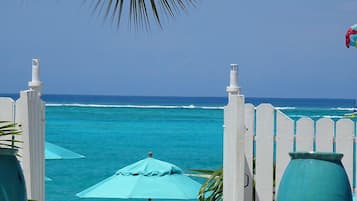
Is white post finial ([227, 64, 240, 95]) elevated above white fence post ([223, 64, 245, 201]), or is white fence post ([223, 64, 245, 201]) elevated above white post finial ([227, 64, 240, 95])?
white post finial ([227, 64, 240, 95])

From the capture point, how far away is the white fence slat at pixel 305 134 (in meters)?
6.66

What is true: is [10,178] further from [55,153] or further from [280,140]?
[55,153]

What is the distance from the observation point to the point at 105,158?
92.4ft

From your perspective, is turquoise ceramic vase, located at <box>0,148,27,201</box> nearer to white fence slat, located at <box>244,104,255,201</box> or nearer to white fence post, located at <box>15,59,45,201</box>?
white fence post, located at <box>15,59,45,201</box>

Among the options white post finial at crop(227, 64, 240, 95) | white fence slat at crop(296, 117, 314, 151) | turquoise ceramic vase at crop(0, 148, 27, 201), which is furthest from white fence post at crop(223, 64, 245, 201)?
turquoise ceramic vase at crop(0, 148, 27, 201)

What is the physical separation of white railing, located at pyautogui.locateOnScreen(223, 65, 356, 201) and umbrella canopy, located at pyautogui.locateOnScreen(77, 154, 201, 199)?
1.30 metres

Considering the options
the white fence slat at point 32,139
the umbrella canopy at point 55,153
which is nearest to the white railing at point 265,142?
the white fence slat at point 32,139

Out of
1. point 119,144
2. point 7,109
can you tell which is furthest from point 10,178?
point 119,144

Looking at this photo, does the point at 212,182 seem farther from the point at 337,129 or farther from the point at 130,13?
the point at 130,13

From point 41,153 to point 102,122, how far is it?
43446 mm

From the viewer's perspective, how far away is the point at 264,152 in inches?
271

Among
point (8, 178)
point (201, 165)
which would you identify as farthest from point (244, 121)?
point (201, 165)

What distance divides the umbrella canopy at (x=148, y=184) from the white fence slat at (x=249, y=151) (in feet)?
4.30

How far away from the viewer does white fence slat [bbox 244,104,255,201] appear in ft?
22.5
